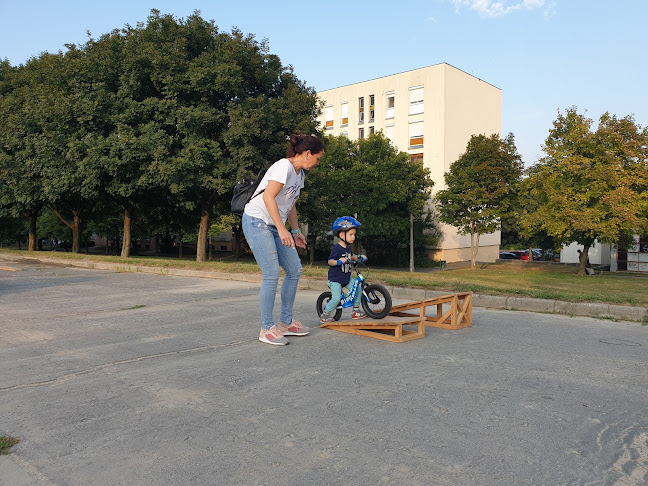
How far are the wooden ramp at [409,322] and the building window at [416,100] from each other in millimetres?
43730

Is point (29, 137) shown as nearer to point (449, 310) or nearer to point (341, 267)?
point (341, 267)

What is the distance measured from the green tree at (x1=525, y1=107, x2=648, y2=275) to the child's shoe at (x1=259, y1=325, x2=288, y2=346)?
24.3 meters

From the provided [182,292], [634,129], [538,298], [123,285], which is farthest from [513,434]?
[634,129]

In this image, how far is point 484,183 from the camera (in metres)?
36.7

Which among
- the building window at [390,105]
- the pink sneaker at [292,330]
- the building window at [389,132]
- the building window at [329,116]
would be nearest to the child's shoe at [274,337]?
the pink sneaker at [292,330]

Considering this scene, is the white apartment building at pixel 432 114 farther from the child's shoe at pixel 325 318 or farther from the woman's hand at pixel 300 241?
the woman's hand at pixel 300 241

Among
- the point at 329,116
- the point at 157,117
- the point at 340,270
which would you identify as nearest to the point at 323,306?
the point at 340,270

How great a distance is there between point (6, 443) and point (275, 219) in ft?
9.37

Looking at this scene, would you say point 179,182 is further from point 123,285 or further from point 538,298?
point 538,298

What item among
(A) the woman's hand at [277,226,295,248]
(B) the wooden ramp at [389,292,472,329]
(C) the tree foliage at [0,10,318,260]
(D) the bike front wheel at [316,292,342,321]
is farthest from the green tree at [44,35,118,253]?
(A) the woman's hand at [277,226,295,248]

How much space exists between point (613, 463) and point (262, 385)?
2.38 meters

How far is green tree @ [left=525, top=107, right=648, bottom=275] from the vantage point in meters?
25.3

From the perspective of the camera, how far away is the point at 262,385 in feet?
13.0

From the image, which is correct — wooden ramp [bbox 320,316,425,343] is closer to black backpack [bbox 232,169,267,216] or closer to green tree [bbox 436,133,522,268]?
black backpack [bbox 232,169,267,216]
